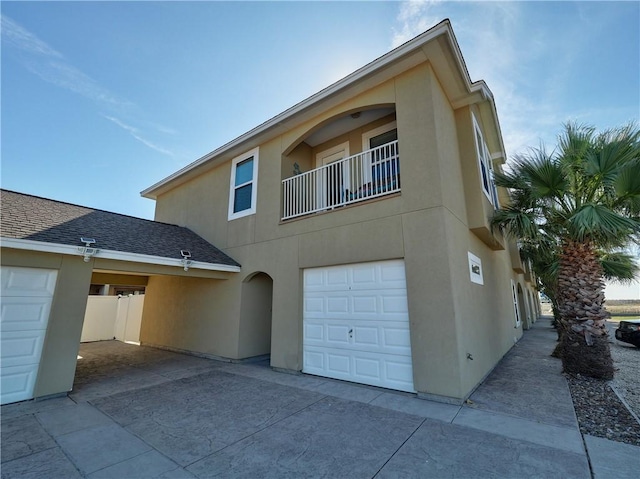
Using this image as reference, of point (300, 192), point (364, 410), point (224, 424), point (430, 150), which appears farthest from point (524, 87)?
point (224, 424)

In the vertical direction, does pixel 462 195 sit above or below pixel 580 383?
above

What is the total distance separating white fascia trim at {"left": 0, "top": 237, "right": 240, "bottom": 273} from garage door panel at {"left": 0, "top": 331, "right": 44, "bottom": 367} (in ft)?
5.43

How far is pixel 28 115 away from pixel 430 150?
10.9 m

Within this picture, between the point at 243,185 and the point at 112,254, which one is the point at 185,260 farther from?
the point at 243,185

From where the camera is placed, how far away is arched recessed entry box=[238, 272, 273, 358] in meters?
8.63

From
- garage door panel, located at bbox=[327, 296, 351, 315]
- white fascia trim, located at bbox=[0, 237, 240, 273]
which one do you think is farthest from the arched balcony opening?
white fascia trim, located at bbox=[0, 237, 240, 273]

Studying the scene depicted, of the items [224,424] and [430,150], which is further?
[430,150]

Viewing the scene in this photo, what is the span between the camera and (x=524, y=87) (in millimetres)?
7961

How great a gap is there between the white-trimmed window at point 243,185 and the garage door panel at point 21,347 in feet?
18.5

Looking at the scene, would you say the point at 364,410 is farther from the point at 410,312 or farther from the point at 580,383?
the point at 580,383

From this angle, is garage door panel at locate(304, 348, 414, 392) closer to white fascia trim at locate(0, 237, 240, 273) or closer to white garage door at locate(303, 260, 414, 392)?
white garage door at locate(303, 260, 414, 392)

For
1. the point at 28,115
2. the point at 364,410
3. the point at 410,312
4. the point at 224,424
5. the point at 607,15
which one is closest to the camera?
the point at 224,424

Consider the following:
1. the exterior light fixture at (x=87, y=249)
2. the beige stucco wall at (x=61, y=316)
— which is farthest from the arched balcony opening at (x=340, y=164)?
the beige stucco wall at (x=61, y=316)

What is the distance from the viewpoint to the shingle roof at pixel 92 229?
5797 millimetres
